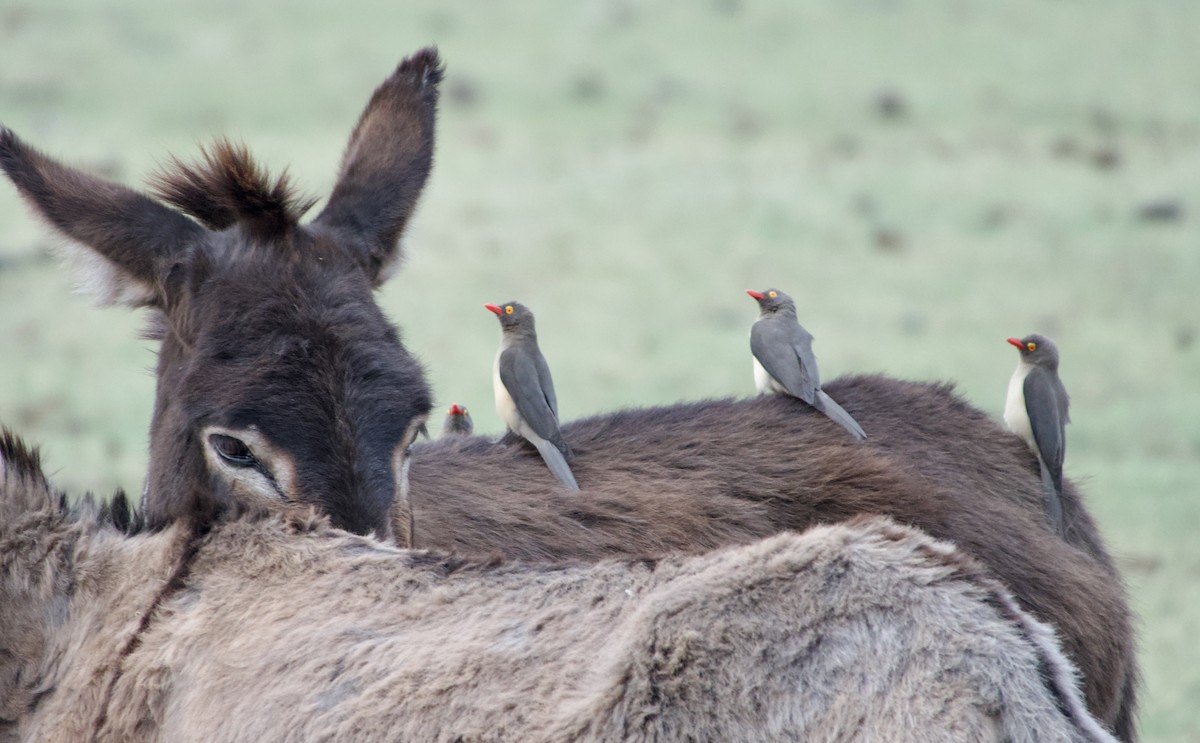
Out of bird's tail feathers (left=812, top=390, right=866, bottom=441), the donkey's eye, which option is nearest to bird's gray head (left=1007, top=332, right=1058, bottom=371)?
bird's tail feathers (left=812, top=390, right=866, bottom=441)

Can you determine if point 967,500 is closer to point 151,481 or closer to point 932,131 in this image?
point 151,481

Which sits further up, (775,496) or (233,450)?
(775,496)

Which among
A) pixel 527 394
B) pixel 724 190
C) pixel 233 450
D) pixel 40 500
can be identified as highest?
pixel 724 190

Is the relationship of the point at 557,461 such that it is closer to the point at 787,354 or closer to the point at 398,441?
the point at 398,441

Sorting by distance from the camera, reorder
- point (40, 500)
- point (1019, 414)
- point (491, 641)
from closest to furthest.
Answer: point (491, 641), point (40, 500), point (1019, 414)

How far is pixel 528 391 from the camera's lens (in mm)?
5184

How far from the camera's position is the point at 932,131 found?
21688mm

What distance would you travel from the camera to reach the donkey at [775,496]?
442 centimetres

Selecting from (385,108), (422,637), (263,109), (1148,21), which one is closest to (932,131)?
(1148,21)

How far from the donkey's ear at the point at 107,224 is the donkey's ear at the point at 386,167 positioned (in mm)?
508

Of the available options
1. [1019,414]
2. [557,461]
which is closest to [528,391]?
[557,461]

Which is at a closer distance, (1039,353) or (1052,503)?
(1052,503)

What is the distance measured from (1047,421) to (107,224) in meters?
3.21

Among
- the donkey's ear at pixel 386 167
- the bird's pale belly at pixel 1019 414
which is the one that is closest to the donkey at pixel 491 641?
the donkey's ear at pixel 386 167
